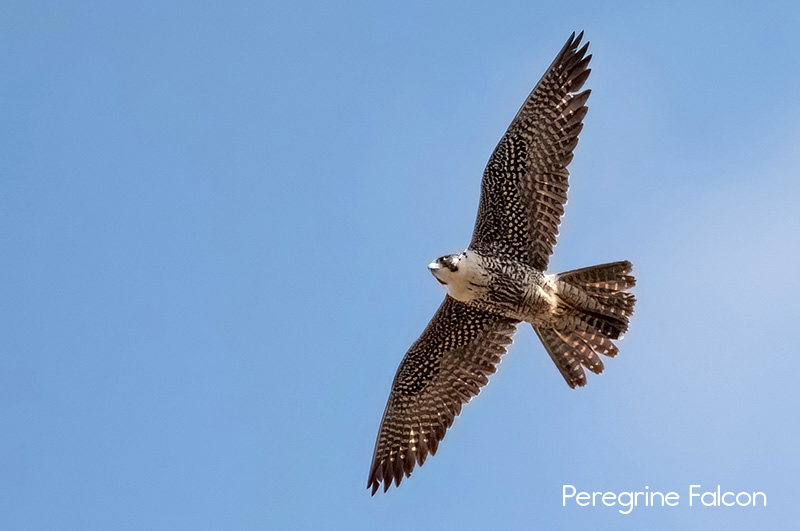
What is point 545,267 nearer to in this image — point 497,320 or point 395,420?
point 497,320

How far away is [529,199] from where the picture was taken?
37.4 feet

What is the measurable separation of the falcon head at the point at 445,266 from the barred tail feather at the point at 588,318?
1136 millimetres

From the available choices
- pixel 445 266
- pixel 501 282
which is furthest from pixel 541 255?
pixel 445 266

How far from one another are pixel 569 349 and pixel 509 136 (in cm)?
247

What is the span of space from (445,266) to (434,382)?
1713 millimetres

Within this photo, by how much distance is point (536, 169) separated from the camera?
11375 millimetres

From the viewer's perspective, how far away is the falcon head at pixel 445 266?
11.2m

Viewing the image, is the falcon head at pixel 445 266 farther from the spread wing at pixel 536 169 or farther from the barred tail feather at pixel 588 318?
the barred tail feather at pixel 588 318

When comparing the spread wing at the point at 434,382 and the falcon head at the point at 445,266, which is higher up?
the falcon head at the point at 445,266

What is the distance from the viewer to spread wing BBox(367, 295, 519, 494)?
12.1m

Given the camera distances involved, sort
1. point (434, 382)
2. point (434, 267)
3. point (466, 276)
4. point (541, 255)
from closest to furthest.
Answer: point (434, 267)
point (466, 276)
point (541, 255)
point (434, 382)

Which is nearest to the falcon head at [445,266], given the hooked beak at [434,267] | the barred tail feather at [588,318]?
the hooked beak at [434,267]

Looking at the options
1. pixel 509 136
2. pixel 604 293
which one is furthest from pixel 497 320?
pixel 509 136

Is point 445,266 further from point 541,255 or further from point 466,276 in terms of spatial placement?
point 541,255
